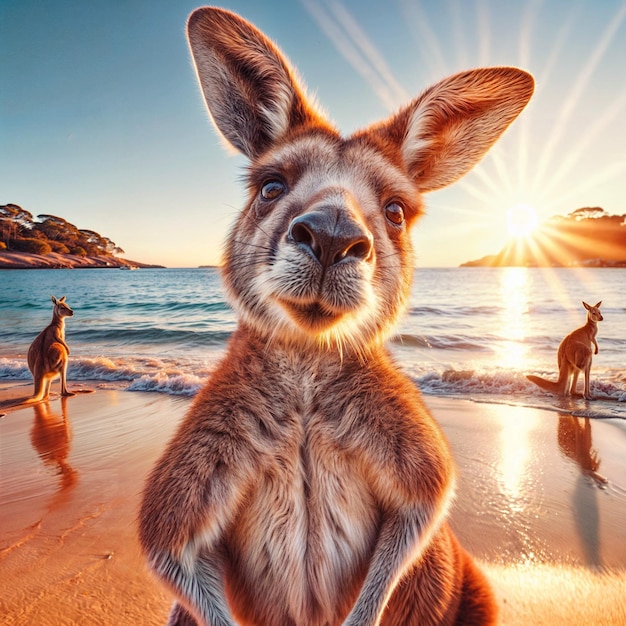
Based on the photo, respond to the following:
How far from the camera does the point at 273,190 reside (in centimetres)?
187

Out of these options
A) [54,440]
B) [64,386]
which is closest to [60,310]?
[64,386]

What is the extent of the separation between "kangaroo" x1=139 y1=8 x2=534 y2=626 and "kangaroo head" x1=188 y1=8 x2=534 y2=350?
0.01 m

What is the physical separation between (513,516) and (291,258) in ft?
9.35

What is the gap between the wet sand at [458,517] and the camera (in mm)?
2207

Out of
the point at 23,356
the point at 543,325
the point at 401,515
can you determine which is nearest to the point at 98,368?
the point at 23,356

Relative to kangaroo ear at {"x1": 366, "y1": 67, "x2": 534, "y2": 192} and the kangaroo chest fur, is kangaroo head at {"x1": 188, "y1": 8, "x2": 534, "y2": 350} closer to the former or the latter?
kangaroo ear at {"x1": 366, "y1": 67, "x2": 534, "y2": 192}

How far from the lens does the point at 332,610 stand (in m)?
1.41

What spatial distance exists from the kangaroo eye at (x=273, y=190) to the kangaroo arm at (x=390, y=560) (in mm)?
1399

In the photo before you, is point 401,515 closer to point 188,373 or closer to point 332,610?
point 332,610

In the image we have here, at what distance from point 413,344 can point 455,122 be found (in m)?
10.1

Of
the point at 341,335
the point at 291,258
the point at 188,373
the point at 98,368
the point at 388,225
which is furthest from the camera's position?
the point at 98,368

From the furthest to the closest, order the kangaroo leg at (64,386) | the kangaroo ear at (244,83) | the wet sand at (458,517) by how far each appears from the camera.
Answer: the kangaroo leg at (64,386) → the wet sand at (458,517) → the kangaroo ear at (244,83)

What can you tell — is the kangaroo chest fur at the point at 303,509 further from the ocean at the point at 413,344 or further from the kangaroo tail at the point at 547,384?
the kangaroo tail at the point at 547,384

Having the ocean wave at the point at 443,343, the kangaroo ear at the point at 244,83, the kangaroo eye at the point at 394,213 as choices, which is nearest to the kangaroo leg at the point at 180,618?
the kangaroo eye at the point at 394,213
